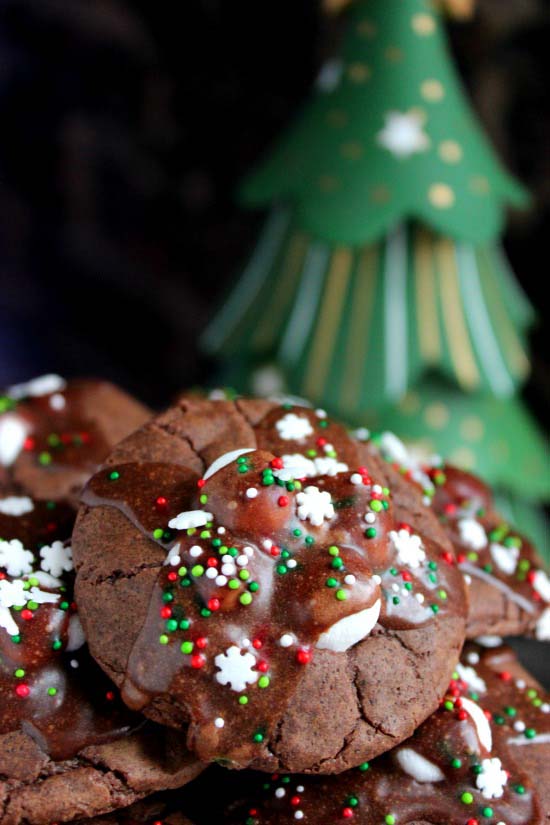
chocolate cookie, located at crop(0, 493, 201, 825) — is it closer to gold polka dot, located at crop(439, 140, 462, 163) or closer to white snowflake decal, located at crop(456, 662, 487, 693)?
white snowflake decal, located at crop(456, 662, 487, 693)

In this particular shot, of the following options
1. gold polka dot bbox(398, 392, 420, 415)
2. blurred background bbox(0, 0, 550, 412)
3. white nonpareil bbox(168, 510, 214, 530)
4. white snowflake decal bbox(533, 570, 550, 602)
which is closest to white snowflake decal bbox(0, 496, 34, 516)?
white nonpareil bbox(168, 510, 214, 530)

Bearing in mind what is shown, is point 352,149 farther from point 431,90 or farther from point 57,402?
point 57,402

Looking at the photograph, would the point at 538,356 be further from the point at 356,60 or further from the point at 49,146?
the point at 49,146

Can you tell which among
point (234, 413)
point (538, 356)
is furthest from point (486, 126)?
point (234, 413)

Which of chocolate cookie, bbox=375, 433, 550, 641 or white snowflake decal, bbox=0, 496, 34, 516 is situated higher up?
chocolate cookie, bbox=375, 433, 550, 641

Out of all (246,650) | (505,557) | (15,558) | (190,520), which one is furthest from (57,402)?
(505,557)

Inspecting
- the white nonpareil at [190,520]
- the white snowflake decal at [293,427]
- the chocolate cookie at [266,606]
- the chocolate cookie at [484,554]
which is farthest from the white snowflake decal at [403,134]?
the white nonpareil at [190,520]
